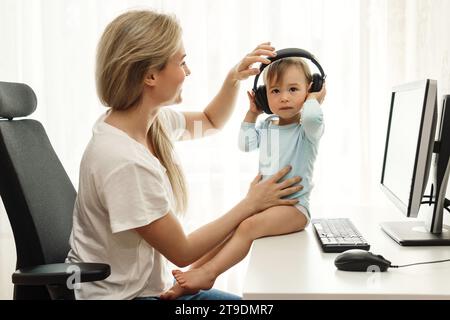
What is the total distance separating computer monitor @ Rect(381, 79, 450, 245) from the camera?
1.15m

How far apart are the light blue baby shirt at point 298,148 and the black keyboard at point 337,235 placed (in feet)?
0.29

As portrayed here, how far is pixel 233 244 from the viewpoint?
4.42 feet

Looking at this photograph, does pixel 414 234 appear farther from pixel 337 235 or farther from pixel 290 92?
pixel 290 92

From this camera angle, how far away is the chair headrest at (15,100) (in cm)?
127

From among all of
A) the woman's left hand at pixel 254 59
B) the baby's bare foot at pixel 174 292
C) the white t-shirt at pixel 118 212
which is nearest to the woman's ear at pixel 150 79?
the white t-shirt at pixel 118 212

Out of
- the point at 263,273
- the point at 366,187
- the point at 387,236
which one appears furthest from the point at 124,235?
the point at 366,187

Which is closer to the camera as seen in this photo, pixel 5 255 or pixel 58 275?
pixel 58 275

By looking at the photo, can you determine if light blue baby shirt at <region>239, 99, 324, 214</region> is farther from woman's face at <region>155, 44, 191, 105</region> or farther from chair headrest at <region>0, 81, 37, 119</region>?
chair headrest at <region>0, 81, 37, 119</region>

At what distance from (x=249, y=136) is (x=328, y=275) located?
578 mm

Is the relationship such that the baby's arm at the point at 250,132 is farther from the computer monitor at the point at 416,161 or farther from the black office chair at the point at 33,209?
the black office chair at the point at 33,209

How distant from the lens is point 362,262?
3.40ft

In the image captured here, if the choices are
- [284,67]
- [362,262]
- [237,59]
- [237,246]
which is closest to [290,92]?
[284,67]

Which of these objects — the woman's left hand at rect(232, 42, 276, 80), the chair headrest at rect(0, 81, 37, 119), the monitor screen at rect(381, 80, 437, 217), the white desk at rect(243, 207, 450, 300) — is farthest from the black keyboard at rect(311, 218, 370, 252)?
the chair headrest at rect(0, 81, 37, 119)
